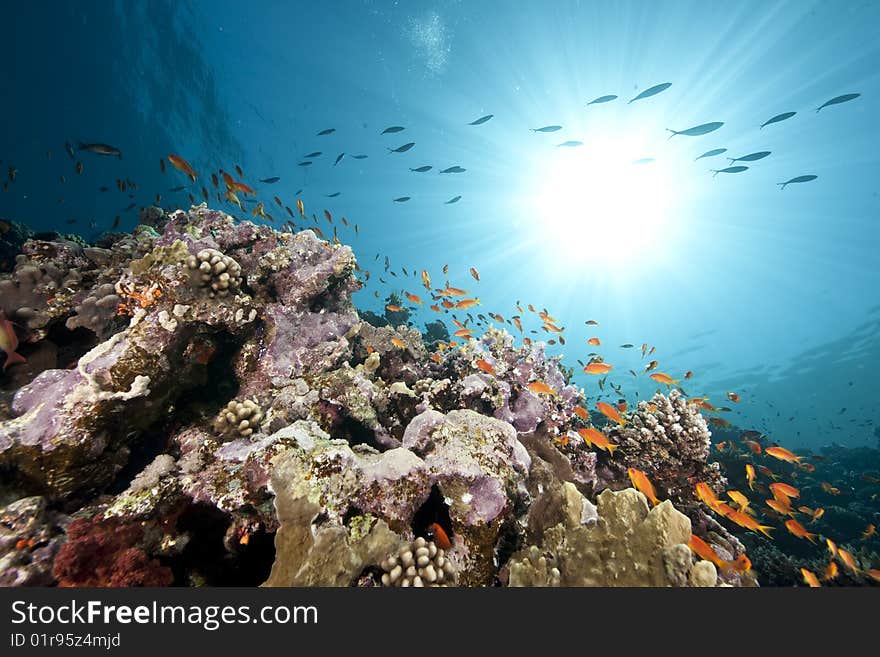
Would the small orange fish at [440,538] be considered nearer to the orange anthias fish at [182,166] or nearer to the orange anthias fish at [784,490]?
the orange anthias fish at [784,490]

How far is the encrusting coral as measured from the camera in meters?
2.74

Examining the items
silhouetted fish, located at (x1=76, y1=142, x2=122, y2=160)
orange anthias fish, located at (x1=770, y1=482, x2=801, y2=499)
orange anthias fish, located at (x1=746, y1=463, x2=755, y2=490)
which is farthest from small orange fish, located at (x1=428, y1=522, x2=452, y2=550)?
silhouetted fish, located at (x1=76, y1=142, x2=122, y2=160)

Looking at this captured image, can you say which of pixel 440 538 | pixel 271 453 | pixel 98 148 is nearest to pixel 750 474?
pixel 440 538

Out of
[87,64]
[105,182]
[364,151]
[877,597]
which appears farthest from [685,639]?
[105,182]

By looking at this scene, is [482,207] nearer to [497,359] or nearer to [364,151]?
[364,151]

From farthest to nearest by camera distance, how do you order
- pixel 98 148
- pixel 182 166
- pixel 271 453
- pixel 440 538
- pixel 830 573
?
pixel 830 573 → pixel 98 148 → pixel 182 166 → pixel 271 453 → pixel 440 538

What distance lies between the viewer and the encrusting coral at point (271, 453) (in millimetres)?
2742

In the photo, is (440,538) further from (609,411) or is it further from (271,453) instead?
(609,411)

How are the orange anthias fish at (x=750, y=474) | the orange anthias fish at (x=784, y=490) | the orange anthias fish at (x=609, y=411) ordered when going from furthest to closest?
the orange anthias fish at (x=750, y=474)
the orange anthias fish at (x=784, y=490)
the orange anthias fish at (x=609, y=411)

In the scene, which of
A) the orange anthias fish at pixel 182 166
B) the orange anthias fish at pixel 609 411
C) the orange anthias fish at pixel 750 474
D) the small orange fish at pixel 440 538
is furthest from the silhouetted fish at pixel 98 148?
the orange anthias fish at pixel 750 474

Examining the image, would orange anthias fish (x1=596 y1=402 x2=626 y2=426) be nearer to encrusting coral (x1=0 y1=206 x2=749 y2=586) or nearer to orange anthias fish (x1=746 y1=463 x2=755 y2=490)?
encrusting coral (x1=0 y1=206 x2=749 y2=586)

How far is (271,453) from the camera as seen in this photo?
3.17 m

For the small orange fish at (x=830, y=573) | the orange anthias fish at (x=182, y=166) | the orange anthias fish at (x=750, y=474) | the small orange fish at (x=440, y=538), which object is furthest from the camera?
the orange anthias fish at (x=750, y=474)

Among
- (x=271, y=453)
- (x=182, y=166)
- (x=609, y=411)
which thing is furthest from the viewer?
(x=182, y=166)
